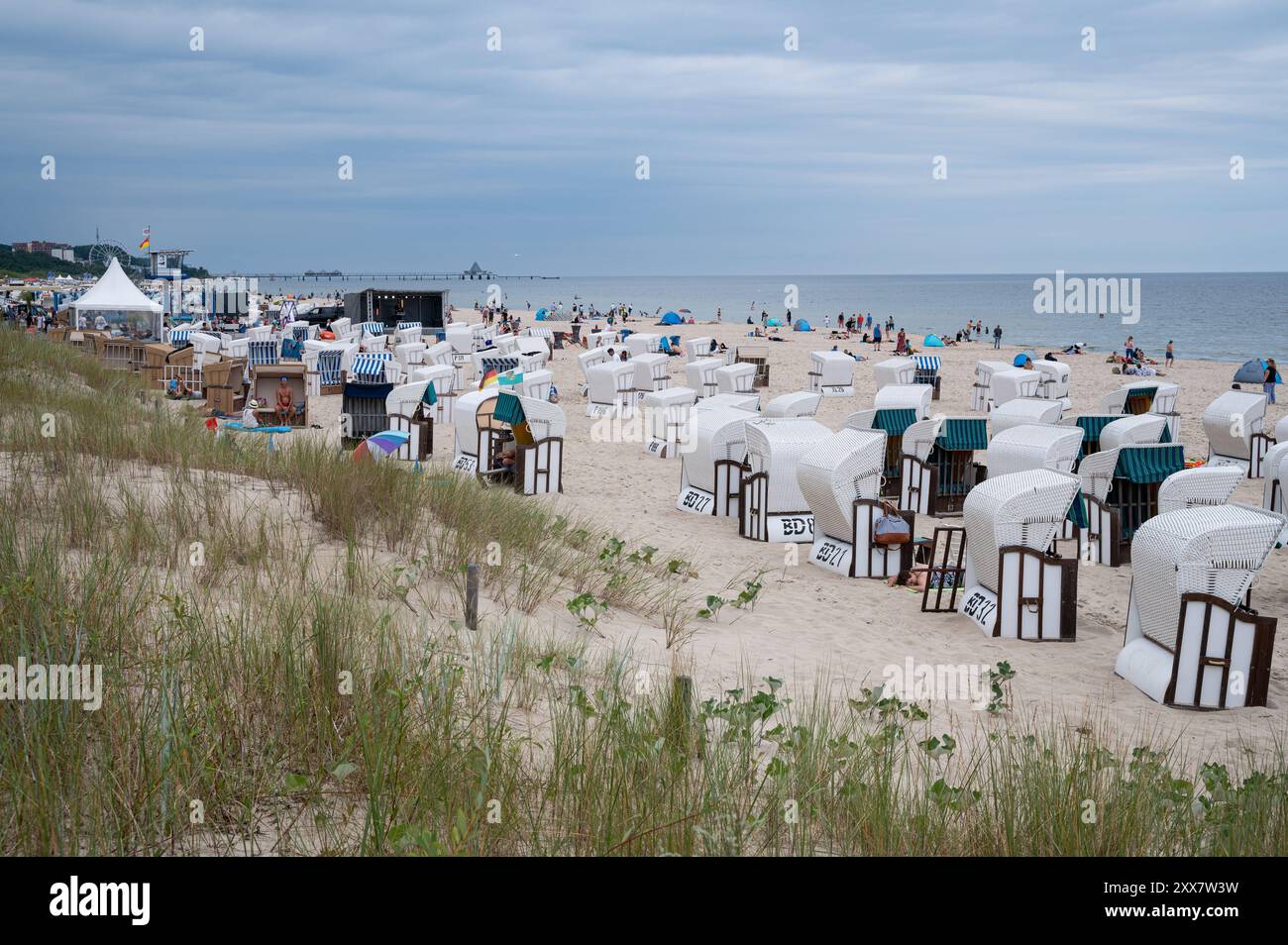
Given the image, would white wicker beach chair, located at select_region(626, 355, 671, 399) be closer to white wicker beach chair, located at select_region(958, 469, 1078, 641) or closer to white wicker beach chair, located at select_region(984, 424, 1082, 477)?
white wicker beach chair, located at select_region(984, 424, 1082, 477)

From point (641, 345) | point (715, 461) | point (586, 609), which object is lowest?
point (586, 609)

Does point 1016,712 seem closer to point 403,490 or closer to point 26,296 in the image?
point 403,490

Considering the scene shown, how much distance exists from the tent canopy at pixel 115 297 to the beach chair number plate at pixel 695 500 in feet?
67.5

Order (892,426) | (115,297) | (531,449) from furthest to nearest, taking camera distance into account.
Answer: (115,297)
(892,426)
(531,449)

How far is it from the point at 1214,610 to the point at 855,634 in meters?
2.62

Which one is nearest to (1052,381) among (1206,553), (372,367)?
(372,367)

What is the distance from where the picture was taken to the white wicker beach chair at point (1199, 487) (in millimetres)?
9844

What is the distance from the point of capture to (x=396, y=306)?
48.8 metres

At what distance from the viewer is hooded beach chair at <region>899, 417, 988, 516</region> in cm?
1371

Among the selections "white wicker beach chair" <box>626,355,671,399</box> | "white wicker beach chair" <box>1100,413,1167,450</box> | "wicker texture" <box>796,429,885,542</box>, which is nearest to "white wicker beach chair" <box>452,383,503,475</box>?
"wicker texture" <box>796,429,885,542</box>

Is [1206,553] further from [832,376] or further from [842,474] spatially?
[832,376]

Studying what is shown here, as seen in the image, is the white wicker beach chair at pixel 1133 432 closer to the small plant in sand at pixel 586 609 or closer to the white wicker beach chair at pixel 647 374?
the small plant in sand at pixel 586 609
